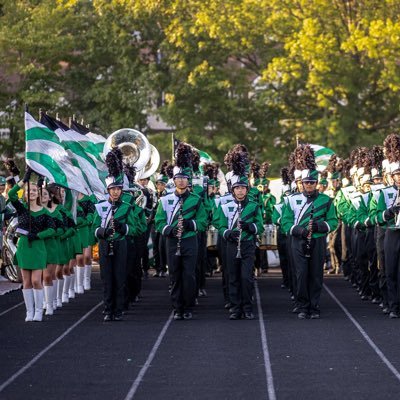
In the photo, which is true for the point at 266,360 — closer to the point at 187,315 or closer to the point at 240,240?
the point at 187,315

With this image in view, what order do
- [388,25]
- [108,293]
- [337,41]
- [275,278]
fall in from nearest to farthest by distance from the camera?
1. [108,293]
2. [275,278]
3. [388,25]
4. [337,41]

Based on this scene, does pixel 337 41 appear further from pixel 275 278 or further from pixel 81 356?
pixel 81 356

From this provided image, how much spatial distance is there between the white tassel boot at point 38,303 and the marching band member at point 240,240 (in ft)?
7.63

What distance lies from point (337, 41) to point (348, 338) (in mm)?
25582

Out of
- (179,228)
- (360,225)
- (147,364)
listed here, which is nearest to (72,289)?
(179,228)

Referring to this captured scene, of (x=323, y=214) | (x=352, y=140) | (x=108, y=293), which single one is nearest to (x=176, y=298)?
(x=108, y=293)

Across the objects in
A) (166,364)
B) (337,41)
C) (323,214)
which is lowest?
(166,364)

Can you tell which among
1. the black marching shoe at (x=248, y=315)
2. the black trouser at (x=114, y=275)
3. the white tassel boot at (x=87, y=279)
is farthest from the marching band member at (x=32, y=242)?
the white tassel boot at (x=87, y=279)

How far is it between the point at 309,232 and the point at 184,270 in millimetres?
1616

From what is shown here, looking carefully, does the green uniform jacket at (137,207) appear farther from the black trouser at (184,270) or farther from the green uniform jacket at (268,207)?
the green uniform jacket at (268,207)

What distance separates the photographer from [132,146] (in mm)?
24438

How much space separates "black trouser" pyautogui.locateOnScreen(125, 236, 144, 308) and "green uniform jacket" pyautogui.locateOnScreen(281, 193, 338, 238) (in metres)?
2.13

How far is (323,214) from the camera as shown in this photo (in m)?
18.5

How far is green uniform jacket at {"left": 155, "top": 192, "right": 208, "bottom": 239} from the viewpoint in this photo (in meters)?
18.4
